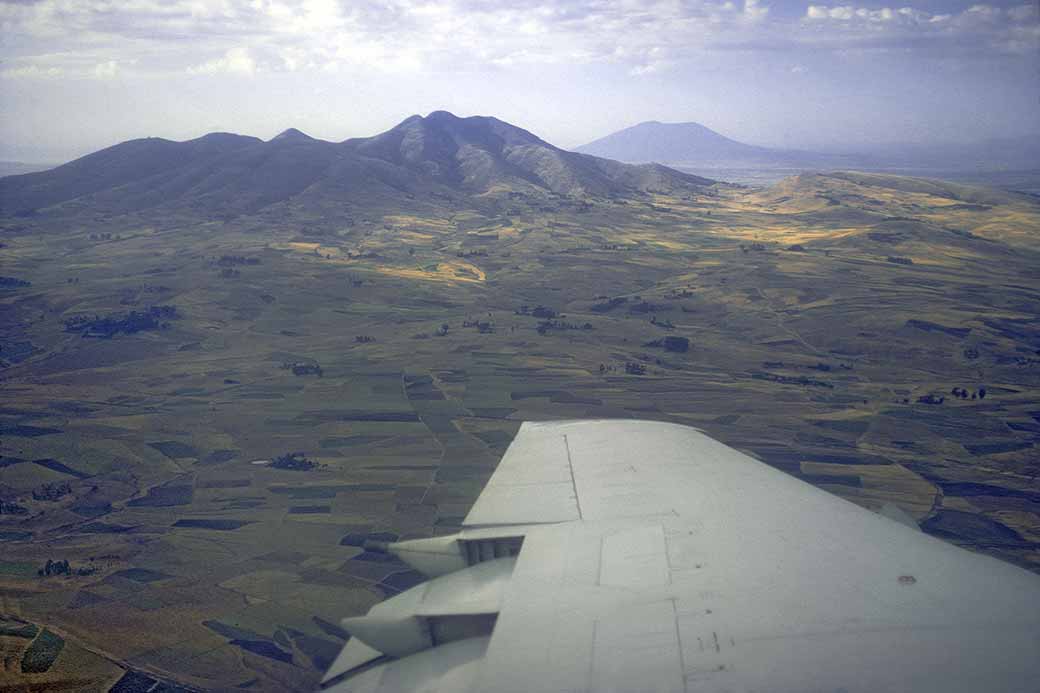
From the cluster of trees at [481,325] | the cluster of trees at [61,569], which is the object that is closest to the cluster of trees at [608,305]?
the cluster of trees at [481,325]

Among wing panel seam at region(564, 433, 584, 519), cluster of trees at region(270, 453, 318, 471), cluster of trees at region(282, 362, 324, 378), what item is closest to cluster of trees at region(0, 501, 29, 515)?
cluster of trees at region(270, 453, 318, 471)

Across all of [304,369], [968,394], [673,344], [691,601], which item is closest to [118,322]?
[304,369]

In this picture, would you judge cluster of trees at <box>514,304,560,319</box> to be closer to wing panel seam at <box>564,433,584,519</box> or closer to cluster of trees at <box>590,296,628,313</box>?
cluster of trees at <box>590,296,628,313</box>

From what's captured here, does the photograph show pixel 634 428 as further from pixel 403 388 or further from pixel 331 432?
pixel 403 388

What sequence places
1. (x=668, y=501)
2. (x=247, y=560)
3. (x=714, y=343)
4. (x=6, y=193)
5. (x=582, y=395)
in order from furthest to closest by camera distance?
(x=6, y=193) → (x=714, y=343) → (x=582, y=395) → (x=247, y=560) → (x=668, y=501)

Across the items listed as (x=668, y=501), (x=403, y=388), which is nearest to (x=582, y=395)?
(x=403, y=388)

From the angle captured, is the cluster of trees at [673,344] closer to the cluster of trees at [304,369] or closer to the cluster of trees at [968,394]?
the cluster of trees at [968,394]

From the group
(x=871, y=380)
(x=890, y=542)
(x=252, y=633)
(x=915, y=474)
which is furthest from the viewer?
(x=871, y=380)
